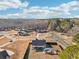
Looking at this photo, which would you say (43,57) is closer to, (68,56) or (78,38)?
(68,56)

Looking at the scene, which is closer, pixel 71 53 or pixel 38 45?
pixel 71 53

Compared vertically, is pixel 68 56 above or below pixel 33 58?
above

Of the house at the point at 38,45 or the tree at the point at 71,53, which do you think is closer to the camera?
the tree at the point at 71,53

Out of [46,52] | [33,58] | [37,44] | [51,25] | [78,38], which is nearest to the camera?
[33,58]

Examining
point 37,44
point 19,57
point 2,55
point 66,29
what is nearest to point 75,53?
point 2,55

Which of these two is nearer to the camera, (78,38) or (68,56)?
(68,56)

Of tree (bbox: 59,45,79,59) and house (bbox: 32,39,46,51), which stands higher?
tree (bbox: 59,45,79,59)

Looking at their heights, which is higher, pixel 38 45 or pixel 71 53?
pixel 71 53

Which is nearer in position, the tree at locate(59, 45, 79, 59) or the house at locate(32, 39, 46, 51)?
the tree at locate(59, 45, 79, 59)

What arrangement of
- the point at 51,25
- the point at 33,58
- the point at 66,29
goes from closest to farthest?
the point at 33,58 → the point at 66,29 → the point at 51,25

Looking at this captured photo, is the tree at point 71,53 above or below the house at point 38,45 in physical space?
above
